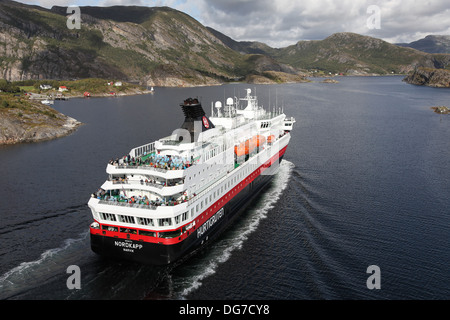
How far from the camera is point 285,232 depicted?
37.2 m

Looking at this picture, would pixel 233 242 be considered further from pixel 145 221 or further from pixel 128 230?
pixel 128 230

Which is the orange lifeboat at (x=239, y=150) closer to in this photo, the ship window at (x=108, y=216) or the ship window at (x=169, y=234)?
the ship window at (x=169, y=234)

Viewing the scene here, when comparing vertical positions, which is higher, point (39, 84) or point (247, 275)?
point (39, 84)

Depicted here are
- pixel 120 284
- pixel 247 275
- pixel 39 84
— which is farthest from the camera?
pixel 39 84

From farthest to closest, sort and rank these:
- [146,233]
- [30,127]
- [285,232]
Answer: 1. [30,127]
2. [285,232]
3. [146,233]

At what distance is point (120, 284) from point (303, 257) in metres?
16.6

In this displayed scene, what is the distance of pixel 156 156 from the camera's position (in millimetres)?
36406

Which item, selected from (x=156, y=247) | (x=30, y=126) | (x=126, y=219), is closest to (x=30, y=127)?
(x=30, y=126)

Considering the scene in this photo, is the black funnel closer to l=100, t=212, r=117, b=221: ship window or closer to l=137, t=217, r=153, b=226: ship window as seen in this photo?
l=137, t=217, r=153, b=226: ship window

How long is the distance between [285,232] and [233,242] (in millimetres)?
5988

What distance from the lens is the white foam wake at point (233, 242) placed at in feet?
95.0

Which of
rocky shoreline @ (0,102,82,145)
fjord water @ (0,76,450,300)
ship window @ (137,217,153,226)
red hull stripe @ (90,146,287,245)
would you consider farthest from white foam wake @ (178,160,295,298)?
rocky shoreline @ (0,102,82,145)
